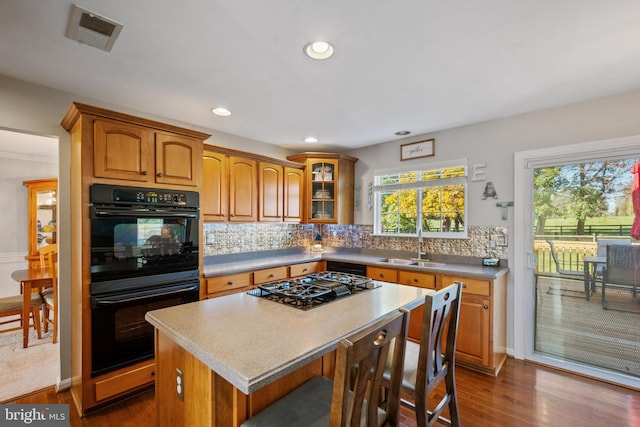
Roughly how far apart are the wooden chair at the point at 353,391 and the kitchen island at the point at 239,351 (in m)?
0.11

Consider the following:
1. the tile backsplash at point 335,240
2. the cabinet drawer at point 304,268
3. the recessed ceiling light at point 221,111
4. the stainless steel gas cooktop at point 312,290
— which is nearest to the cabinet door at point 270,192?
the tile backsplash at point 335,240

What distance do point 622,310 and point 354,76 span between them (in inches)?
121

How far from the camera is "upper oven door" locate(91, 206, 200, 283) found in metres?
2.10

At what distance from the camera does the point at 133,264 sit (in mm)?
2234

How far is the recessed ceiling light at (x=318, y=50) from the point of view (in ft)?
5.71

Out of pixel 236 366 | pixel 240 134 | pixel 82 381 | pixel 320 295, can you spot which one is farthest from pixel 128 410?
pixel 240 134

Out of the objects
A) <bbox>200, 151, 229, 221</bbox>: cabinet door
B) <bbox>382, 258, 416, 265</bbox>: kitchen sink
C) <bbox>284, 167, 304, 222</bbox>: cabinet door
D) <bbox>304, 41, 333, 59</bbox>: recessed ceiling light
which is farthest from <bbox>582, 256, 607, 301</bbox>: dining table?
<bbox>200, 151, 229, 221</bbox>: cabinet door

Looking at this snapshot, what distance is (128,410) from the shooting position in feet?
7.07

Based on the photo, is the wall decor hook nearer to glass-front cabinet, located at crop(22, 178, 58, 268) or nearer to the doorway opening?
the doorway opening

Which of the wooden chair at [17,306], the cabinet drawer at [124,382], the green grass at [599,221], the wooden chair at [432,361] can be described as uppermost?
the green grass at [599,221]

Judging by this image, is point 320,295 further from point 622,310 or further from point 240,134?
point 622,310

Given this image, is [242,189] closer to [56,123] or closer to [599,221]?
[56,123]

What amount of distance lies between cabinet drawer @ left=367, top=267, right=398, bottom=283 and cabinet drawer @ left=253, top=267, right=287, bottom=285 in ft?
3.31

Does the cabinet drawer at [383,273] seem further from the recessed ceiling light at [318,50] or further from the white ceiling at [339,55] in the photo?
the recessed ceiling light at [318,50]
